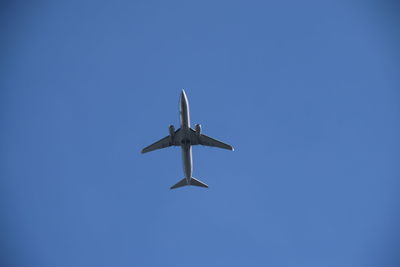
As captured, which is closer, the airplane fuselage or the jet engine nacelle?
the airplane fuselage

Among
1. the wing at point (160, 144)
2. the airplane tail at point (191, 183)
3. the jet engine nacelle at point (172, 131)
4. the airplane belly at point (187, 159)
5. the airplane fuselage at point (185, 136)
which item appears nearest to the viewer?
the airplane fuselage at point (185, 136)

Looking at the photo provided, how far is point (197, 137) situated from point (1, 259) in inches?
2162

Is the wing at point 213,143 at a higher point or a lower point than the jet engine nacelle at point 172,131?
lower

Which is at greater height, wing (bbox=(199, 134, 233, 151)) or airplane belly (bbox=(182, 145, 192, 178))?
wing (bbox=(199, 134, 233, 151))

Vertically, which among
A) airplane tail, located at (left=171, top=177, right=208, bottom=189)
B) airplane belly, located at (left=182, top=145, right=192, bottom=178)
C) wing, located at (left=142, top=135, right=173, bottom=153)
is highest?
wing, located at (left=142, top=135, right=173, bottom=153)

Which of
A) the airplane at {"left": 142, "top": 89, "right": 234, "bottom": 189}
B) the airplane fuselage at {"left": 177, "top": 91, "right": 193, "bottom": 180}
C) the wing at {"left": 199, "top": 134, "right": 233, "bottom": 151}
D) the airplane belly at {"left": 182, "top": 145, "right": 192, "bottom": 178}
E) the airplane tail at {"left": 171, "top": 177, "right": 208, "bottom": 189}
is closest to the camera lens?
the airplane fuselage at {"left": 177, "top": 91, "right": 193, "bottom": 180}

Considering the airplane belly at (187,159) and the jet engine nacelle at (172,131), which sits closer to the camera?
the jet engine nacelle at (172,131)

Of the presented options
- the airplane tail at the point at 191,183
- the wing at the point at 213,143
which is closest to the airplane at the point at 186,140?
the wing at the point at 213,143

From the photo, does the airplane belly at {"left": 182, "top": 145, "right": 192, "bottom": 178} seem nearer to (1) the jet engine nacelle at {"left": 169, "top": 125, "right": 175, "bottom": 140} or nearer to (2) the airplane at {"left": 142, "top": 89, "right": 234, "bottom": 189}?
(2) the airplane at {"left": 142, "top": 89, "right": 234, "bottom": 189}

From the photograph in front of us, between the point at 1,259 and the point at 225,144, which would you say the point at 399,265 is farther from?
the point at 1,259

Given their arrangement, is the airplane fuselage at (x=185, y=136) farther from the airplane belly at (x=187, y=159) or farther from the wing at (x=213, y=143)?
the wing at (x=213, y=143)

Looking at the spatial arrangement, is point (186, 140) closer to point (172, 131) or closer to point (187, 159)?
point (172, 131)

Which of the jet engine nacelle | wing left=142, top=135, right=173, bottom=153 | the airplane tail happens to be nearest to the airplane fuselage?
the jet engine nacelle

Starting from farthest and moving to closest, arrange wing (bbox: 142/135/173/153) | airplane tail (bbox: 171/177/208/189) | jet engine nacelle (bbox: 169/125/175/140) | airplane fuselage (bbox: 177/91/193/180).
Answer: airplane tail (bbox: 171/177/208/189) → wing (bbox: 142/135/173/153) → jet engine nacelle (bbox: 169/125/175/140) → airplane fuselage (bbox: 177/91/193/180)
